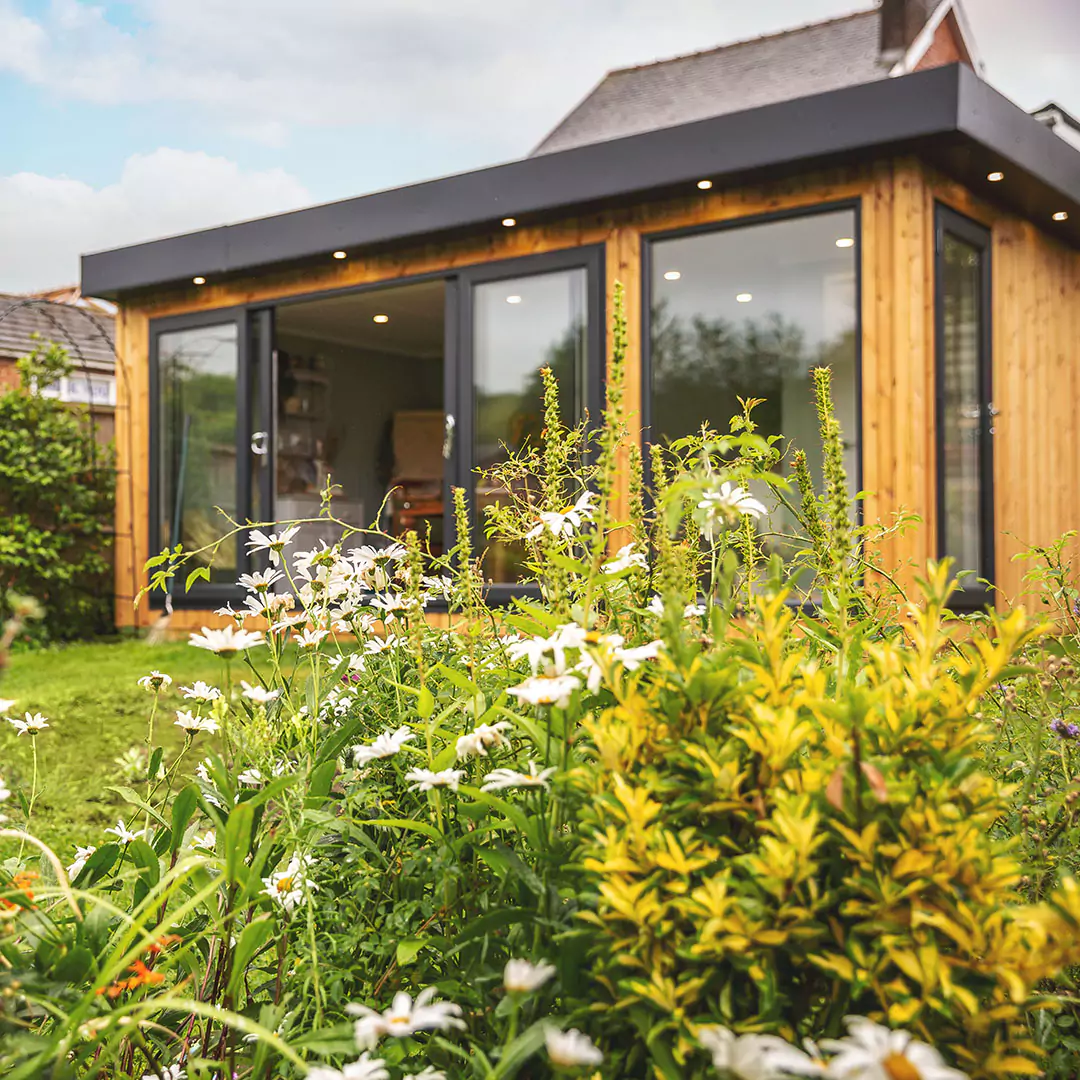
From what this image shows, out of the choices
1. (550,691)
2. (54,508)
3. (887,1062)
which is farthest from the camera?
(54,508)

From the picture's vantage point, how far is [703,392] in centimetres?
563

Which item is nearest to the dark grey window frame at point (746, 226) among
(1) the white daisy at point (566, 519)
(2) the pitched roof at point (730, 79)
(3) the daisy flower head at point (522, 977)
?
(1) the white daisy at point (566, 519)

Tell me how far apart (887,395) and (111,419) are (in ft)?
22.0

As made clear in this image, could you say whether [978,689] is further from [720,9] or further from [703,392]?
[720,9]

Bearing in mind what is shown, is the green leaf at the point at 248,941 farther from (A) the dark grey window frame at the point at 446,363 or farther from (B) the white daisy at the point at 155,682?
(A) the dark grey window frame at the point at 446,363

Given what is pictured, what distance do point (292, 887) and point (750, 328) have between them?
5081 mm

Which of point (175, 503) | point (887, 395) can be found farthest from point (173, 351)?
point (887, 395)

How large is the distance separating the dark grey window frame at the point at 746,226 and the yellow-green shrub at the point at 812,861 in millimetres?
3732

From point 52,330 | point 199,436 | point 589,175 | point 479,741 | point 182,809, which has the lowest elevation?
point 182,809

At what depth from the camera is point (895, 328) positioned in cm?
478

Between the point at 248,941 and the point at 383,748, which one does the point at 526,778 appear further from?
→ the point at 248,941

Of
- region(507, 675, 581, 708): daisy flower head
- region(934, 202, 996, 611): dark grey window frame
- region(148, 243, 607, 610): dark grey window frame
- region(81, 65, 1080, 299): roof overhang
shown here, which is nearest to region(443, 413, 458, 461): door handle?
region(148, 243, 607, 610): dark grey window frame

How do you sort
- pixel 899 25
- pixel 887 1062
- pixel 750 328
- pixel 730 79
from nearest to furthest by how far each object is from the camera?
pixel 887 1062, pixel 750 328, pixel 899 25, pixel 730 79

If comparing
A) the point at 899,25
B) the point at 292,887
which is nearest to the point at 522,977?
the point at 292,887
